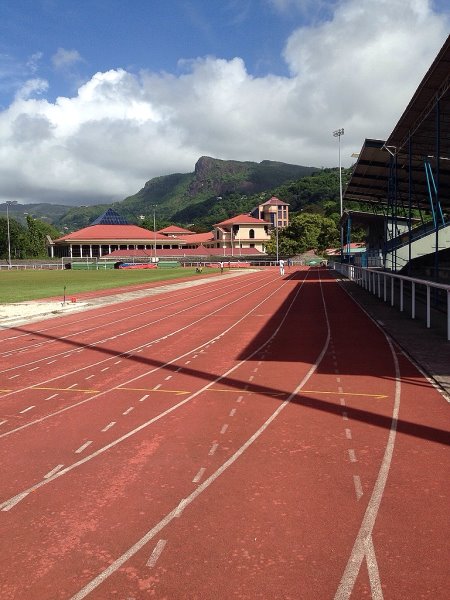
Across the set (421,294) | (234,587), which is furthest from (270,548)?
(421,294)

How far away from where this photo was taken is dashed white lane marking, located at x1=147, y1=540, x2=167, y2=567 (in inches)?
169

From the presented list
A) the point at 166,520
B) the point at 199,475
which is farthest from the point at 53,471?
the point at 166,520

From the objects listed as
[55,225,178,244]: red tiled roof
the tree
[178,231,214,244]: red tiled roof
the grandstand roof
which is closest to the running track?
the grandstand roof

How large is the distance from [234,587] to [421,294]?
22.7 m

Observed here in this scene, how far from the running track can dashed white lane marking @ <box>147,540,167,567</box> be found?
0.05ft

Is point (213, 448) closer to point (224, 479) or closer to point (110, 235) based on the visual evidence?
point (224, 479)

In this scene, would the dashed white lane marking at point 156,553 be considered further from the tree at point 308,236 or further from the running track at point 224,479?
the tree at point 308,236

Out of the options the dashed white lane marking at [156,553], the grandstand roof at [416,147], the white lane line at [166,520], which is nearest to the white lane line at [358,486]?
the white lane line at [166,520]

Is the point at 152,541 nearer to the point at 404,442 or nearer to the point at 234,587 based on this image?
the point at 234,587

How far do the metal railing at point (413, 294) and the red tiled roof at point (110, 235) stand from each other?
86920mm

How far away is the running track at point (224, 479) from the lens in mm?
4129

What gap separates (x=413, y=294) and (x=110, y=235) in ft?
349

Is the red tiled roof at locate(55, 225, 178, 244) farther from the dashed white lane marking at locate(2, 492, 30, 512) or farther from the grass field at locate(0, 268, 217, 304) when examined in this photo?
the dashed white lane marking at locate(2, 492, 30, 512)

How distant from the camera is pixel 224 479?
589cm
